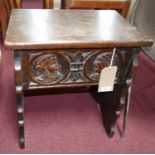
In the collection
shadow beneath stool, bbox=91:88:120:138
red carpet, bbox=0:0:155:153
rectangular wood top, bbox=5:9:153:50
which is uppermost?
rectangular wood top, bbox=5:9:153:50

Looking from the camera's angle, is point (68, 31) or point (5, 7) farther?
point (5, 7)

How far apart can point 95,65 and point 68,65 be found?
0.11 metres

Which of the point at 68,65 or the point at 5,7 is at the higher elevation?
the point at 68,65

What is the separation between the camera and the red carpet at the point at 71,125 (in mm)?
1091

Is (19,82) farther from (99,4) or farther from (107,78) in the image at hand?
(99,4)

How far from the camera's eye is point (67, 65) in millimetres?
871

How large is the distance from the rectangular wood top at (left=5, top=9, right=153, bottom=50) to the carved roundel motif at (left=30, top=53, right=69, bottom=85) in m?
0.07

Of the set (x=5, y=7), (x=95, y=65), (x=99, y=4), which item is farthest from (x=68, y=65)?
(x=5, y=7)

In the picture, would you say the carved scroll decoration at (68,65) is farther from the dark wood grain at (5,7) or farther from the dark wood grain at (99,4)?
the dark wood grain at (5,7)

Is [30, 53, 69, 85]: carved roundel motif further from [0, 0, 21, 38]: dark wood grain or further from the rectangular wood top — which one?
[0, 0, 21, 38]: dark wood grain

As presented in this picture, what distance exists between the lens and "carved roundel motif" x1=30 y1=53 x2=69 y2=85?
84 centimetres

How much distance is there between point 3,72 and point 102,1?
825 mm

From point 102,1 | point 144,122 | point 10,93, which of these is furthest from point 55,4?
point 144,122

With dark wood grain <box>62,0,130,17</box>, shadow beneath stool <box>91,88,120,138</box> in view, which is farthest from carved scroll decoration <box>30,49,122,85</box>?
dark wood grain <box>62,0,130,17</box>
